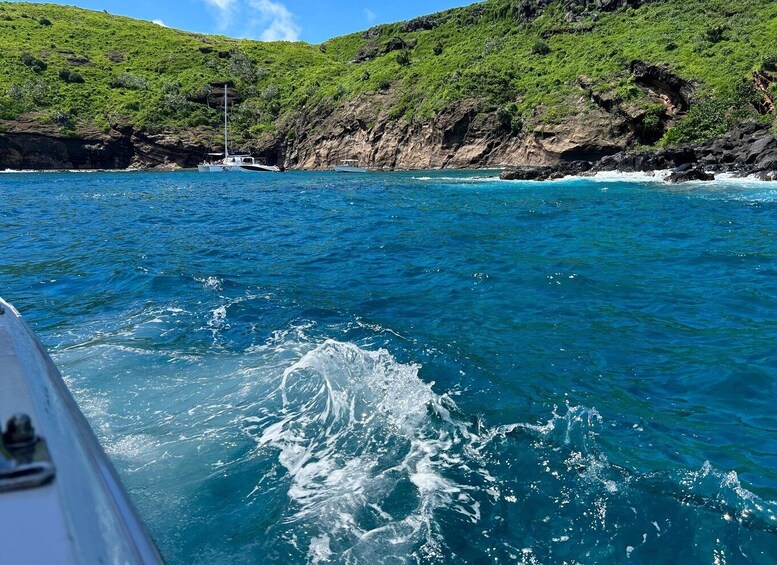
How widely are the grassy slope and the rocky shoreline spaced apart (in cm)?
946

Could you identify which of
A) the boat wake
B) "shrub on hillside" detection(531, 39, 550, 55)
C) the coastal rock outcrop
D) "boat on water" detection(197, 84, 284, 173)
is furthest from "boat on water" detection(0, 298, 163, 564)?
the coastal rock outcrop

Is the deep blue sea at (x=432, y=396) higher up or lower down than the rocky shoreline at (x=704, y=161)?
lower down

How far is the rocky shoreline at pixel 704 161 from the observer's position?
2980 cm

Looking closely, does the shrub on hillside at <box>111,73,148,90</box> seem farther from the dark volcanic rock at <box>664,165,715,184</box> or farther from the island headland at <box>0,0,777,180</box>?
the dark volcanic rock at <box>664,165,715,184</box>

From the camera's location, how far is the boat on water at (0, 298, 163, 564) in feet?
4.35

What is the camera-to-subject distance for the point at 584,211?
66.7ft

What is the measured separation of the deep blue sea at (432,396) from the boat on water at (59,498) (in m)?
1.84

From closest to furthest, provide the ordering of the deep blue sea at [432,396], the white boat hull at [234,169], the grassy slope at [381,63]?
1. the deep blue sea at [432,396]
2. the grassy slope at [381,63]
3. the white boat hull at [234,169]

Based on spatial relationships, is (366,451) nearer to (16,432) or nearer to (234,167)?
(16,432)

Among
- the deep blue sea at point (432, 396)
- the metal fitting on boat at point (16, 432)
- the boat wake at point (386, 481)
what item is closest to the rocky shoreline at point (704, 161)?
the deep blue sea at point (432, 396)

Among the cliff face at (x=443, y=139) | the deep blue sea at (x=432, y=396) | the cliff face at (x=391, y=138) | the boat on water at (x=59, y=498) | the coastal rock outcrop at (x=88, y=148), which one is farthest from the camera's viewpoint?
the coastal rock outcrop at (x=88, y=148)

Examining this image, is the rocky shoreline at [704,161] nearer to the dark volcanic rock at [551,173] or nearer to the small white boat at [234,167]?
the dark volcanic rock at [551,173]

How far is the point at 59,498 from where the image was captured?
A: 1479 millimetres

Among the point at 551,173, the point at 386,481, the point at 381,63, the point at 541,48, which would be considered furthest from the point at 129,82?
the point at 386,481
